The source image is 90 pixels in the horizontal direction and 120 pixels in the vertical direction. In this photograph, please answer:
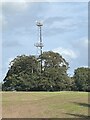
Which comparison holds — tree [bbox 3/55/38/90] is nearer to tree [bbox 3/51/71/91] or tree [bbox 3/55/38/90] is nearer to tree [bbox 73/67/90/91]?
tree [bbox 3/51/71/91]

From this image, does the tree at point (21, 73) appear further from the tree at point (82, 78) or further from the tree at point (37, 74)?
the tree at point (82, 78)

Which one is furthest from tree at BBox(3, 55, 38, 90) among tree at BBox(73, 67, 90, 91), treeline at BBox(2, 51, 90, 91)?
tree at BBox(73, 67, 90, 91)

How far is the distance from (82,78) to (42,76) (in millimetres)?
13432

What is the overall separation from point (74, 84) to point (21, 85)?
586 inches

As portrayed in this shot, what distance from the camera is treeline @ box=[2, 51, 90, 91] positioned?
80.8 m

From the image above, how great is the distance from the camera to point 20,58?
87.7 meters

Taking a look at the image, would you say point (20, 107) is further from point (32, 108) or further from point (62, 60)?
point (62, 60)

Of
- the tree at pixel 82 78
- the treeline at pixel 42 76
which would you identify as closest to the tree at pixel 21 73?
the treeline at pixel 42 76

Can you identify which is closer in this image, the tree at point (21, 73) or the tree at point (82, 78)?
the tree at point (21, 73)

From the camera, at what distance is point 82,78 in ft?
299

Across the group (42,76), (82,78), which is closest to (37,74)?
(42,76)

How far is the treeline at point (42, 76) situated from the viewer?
8081 cm

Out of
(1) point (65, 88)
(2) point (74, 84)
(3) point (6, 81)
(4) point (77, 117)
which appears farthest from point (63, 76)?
(4) point (77, 117)

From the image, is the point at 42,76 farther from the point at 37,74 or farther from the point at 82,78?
the point at 82,78
